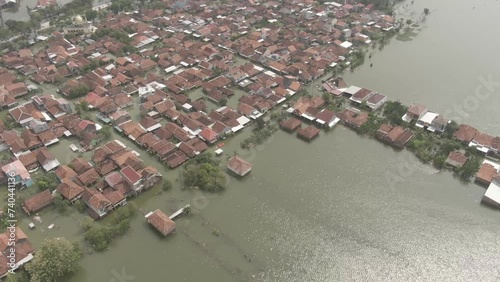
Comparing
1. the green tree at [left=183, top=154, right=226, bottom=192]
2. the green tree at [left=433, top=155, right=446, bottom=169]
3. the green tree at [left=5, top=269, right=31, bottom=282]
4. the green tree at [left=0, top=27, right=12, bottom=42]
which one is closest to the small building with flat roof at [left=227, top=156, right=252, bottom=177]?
the green tree at [left=183, top=154, right=226, bottom=192]

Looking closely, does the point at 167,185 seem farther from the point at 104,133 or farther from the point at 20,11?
the point at 20,11

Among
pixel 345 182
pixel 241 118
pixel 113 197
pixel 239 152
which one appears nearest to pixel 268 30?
pixel 241 118

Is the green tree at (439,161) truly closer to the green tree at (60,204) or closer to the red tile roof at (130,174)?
the red tile roof at (130,174)

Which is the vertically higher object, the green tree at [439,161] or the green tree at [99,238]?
the green tree at [439,161]

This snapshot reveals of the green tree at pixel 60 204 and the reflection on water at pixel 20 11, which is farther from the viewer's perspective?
the reflection on water at pixel 20 11

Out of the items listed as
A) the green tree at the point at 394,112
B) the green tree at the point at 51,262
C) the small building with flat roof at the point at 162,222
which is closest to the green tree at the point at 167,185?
the small building with flat roof at the point at 162,222
